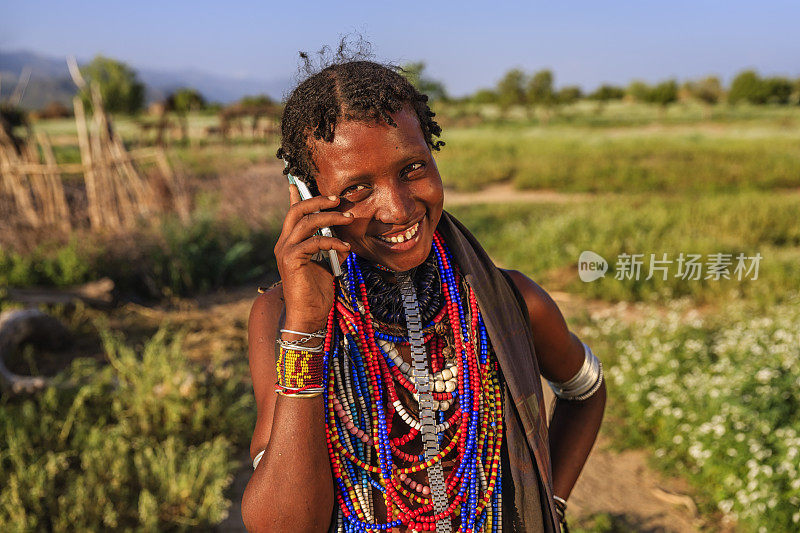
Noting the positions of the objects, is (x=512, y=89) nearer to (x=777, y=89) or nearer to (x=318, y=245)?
(x=777, y=89)

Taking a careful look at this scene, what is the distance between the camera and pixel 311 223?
119 cm

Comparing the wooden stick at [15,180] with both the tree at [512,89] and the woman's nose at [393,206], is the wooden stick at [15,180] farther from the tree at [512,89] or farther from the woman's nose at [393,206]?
the tree at [512,89]

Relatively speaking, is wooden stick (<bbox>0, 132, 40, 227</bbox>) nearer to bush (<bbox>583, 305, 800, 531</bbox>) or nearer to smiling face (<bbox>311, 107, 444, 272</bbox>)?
bush (<bbox>583, 305, 800, 531</bbox>)

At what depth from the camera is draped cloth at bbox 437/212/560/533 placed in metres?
1.44

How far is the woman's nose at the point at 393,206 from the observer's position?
130cm

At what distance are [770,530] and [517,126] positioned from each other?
48.4m

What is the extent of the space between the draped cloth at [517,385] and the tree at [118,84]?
56.3 m

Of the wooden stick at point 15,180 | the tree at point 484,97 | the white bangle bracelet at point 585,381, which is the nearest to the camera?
the white bangle bracelet at point 585,381

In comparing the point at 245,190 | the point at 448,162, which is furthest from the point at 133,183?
the point at 448,162

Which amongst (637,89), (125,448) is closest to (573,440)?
(125,448)

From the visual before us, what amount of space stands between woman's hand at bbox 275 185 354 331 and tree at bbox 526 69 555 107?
57935 millimetres

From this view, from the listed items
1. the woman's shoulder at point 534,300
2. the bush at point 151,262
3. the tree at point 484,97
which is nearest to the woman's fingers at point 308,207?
the woman's shoulder at point 534,300

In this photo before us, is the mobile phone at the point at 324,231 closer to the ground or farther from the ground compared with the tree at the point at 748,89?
closer to the ground

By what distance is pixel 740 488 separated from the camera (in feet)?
12.0
